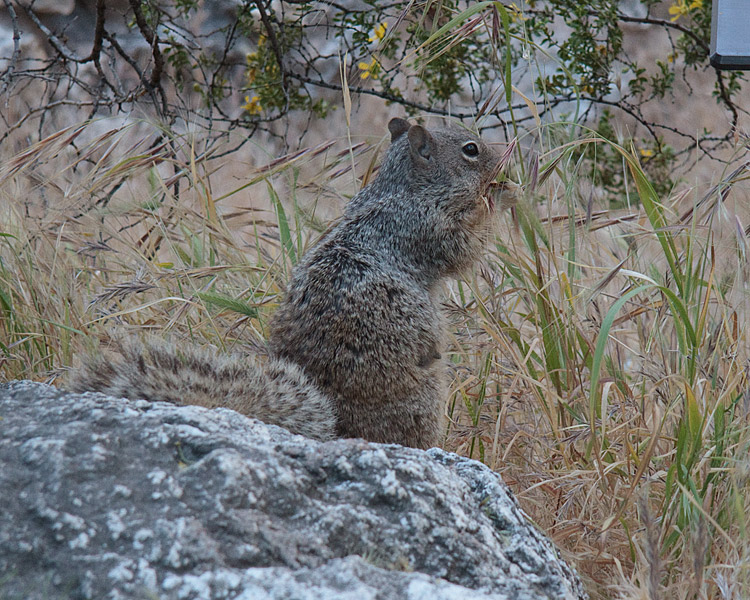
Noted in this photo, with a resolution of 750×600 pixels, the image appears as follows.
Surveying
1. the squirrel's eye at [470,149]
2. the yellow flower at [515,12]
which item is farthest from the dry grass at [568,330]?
the yellow flower at [515,12]

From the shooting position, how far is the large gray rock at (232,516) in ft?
3.52

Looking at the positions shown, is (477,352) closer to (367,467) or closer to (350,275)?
(350,275)

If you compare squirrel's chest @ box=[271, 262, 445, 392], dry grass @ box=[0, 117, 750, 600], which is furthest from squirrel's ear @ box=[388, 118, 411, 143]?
squirrel's chest @ box=[271, 262, 445, 392]

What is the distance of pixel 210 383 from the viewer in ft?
6.37

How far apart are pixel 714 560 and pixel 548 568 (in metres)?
0.47

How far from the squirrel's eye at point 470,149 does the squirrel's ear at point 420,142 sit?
0.13m

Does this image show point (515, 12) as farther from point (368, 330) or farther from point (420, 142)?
point (368, 330)

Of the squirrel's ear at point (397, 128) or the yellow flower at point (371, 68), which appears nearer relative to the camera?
the squirrel's ear at point (397, 128)

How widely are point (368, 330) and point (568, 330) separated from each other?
550 mm

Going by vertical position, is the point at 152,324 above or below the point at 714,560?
above

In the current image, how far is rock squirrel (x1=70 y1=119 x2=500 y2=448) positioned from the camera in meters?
1.95

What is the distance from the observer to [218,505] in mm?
1188

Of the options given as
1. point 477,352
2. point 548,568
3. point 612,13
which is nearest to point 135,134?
point 612,13

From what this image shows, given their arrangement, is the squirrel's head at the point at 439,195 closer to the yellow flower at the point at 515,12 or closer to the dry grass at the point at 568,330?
the dry grass at the point at 568,330
